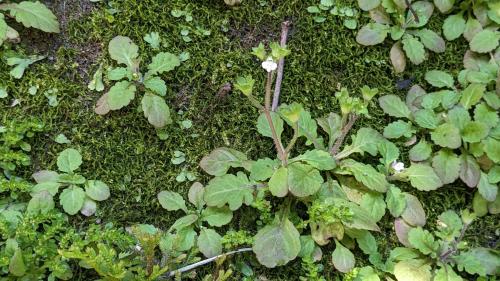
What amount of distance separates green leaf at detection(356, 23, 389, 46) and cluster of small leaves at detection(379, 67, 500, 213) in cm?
27

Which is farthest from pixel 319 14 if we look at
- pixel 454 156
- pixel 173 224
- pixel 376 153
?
pixel 173 224

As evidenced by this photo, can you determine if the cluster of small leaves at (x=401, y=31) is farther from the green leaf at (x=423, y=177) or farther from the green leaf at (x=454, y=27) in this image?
the green leaf at (x=423, y=177)

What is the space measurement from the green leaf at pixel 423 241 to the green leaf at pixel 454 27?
3.17 ft

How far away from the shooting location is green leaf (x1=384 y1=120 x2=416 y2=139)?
250 cm

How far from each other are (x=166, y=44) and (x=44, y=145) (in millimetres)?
700

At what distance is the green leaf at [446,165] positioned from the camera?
2416mm

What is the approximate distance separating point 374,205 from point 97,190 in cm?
117

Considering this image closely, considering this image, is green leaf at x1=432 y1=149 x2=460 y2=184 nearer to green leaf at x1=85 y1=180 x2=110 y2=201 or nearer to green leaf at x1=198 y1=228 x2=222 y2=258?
green leaf at x1=198 y1=228 x2=222 y2=258

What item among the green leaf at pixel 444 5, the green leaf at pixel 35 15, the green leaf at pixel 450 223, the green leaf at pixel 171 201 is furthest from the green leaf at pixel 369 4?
the green leaf at pixel 35 15

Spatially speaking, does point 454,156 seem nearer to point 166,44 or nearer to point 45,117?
point 166,44

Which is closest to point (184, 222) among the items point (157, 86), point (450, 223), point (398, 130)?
point (157, 86)

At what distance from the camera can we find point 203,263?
7.25 feet

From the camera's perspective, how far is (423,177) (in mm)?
2396

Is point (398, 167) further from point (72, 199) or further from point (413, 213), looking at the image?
point (72, 199)
